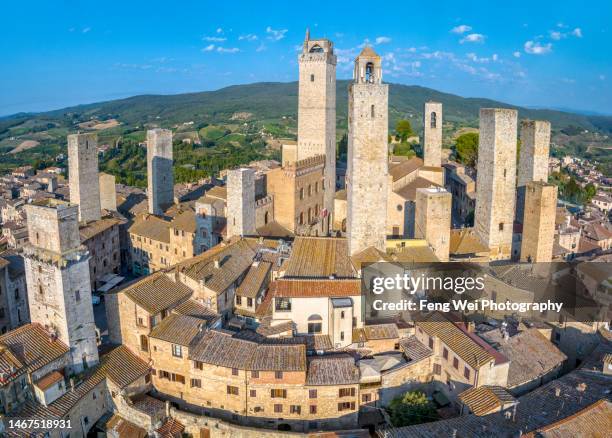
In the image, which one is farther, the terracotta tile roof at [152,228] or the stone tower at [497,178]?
the terracotta tile roof at [152,228]

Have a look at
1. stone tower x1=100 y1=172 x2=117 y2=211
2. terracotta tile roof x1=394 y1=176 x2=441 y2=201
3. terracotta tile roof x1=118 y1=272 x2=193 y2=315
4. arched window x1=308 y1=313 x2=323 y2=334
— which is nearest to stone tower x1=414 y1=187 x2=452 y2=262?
terracotta tile roof x1=394 y1=176 x2=441 y2=201

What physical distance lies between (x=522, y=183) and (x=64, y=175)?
255 feet

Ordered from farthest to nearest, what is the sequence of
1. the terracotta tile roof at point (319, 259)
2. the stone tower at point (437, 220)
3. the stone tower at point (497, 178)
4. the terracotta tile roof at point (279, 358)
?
the stone tower at point (497, 178), the stone tower at point (437, 220), the terracotta tile roof at point (319, 259), the terracotta tile roof at point (279, 358)

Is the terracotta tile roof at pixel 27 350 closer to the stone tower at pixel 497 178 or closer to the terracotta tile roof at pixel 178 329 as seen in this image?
the terracotta tile roof at pixel 178 329

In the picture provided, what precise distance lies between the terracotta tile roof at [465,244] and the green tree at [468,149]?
83.9 ft

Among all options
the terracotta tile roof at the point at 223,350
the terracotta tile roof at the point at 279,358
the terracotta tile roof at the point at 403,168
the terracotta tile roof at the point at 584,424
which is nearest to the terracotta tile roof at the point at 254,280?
the terracotta tile roof at the point at 223,350

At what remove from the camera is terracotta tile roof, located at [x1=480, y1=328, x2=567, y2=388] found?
23344 mm

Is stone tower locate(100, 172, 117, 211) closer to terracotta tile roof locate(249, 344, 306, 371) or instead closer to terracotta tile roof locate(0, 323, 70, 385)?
terracotta tile roof locate(0, 323, 70, 385)

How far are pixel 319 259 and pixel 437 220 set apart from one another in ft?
23.4

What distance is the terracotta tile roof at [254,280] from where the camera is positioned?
28.3 m

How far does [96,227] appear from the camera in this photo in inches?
1565

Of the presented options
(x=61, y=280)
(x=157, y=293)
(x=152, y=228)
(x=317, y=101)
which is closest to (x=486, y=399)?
(x=157, y=293)

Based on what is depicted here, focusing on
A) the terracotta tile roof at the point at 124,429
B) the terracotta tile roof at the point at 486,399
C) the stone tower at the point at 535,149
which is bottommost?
the terracotta tile roof at the point at 124,429

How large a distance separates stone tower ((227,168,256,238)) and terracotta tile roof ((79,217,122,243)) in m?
10.2
